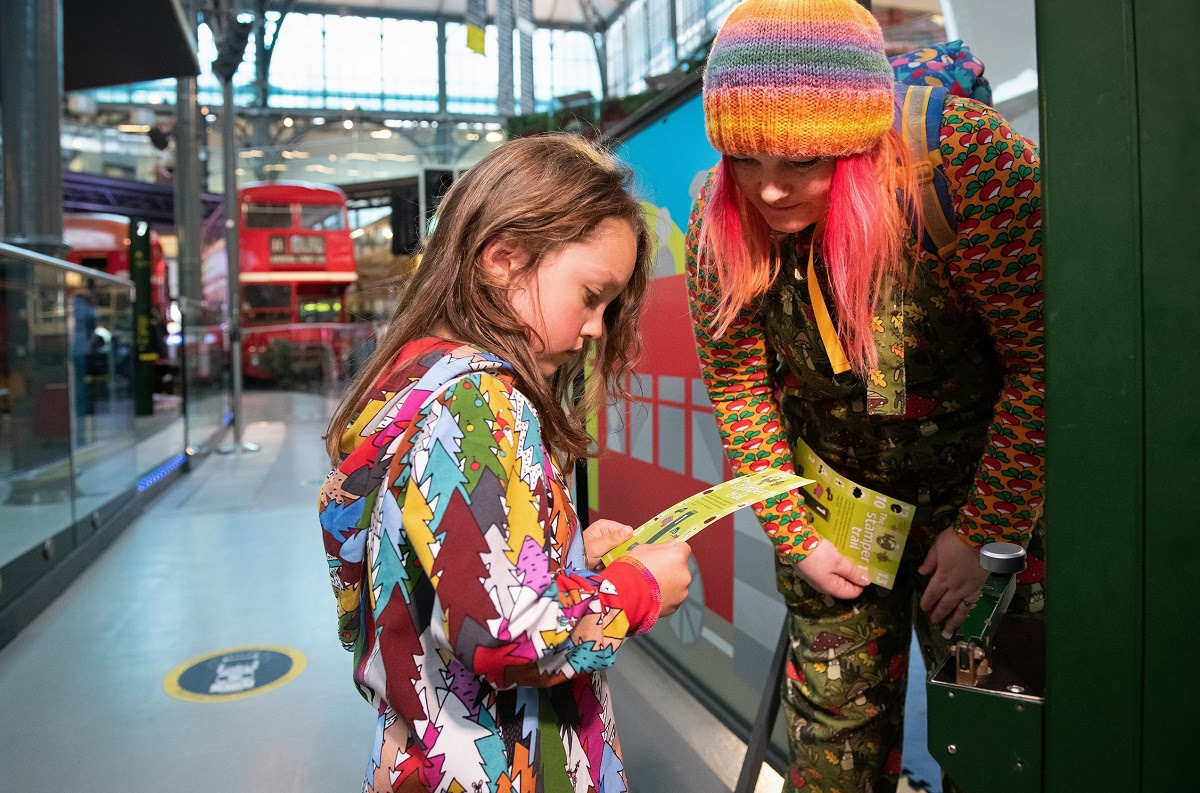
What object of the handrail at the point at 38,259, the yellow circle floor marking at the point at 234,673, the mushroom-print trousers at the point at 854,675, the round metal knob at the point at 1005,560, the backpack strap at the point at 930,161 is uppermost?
the handrail at the point at 38,259

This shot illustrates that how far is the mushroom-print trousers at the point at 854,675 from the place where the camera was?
1.36 m

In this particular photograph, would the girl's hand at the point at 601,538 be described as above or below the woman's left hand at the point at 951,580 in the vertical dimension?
above

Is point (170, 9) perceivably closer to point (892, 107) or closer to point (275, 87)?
point (892, 107)

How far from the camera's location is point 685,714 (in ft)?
8.24

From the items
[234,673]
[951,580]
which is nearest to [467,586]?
[951,580]

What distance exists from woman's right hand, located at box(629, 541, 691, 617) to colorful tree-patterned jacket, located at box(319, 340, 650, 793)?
3cm

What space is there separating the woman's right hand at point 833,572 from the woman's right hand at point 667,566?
419 mm

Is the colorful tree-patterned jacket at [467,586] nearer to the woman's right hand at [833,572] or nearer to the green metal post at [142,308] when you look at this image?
the woman's right hand at [833,572]

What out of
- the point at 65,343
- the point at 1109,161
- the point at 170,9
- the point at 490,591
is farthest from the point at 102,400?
the point at 1109,161

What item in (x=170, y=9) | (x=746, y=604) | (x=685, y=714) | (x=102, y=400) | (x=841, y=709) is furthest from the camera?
(x=170, y=9)

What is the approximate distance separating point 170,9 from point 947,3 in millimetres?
6072

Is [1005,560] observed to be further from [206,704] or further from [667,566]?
[206,704]

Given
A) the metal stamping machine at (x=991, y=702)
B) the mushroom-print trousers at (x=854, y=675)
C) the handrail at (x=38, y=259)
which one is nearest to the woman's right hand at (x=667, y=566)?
the metal stamping machine at (x=991, y=702)

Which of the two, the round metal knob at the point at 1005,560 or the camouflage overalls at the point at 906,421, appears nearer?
the round metal knob at the point at 1005,560
